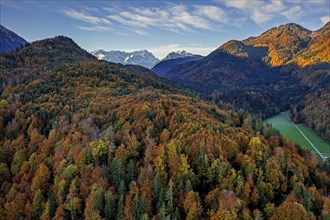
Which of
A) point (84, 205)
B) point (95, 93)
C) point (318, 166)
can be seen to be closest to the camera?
point (84, 205)

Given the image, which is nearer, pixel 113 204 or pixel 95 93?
pixel 113 204

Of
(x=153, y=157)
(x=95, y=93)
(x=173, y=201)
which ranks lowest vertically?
(x=173, y=201)

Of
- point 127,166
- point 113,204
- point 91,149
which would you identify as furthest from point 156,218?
point 91,149

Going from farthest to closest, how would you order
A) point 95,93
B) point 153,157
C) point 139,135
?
point 95,93, point 139,135, point 153,157

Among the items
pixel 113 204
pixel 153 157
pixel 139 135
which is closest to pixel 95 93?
pixel 139 135

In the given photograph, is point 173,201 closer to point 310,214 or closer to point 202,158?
point 202,158

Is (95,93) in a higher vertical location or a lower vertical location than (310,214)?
higher
